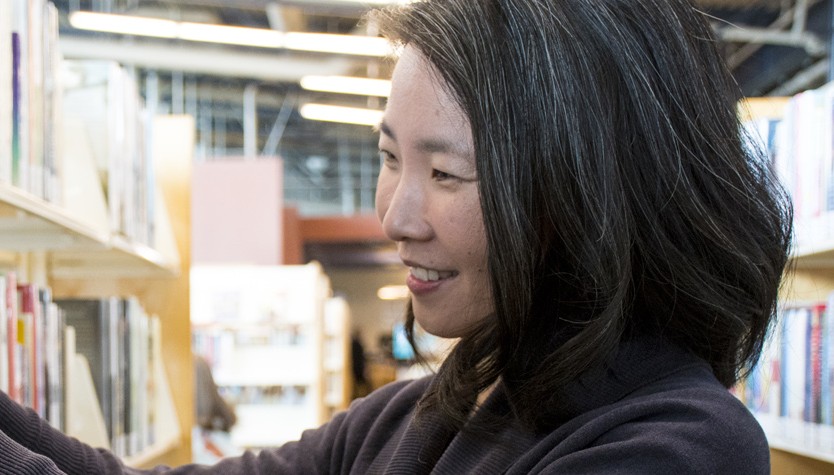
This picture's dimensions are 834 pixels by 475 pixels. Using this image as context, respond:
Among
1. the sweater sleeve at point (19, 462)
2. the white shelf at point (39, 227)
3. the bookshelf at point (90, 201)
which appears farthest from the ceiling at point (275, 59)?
the sweater sleeve at point (19, 462)

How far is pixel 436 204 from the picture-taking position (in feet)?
3.21

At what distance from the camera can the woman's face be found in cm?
97

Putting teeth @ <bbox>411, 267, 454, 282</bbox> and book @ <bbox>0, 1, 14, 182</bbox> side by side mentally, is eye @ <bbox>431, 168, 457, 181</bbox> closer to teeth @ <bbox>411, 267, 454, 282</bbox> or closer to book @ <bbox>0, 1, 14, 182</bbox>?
teeth @ <bbox>411, 267, 454, 282</bbox>

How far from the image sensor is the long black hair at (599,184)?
0.94 m

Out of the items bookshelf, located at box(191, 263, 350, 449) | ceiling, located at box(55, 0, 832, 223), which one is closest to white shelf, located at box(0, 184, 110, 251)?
bookshelf, located at box(191, 263, 350, 449)

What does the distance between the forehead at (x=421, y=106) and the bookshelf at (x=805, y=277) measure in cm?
111

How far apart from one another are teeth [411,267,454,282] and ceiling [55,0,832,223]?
466 cm

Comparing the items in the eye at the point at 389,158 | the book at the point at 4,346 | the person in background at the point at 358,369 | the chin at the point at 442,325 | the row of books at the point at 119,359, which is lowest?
the person in background at the point at 358,369

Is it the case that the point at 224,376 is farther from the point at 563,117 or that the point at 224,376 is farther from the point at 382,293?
the point at 382,293

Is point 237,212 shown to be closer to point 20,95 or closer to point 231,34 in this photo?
point 231,34

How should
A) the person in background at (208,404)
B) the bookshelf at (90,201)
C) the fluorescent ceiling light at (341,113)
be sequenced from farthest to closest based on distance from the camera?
1. the fluorescent ceiling light at (341,113)
2. the person in background at (208,404)
3. the bookshelf at (90,201)

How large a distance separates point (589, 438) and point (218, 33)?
7451mm

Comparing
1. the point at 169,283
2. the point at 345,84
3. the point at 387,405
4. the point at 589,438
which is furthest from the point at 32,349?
the point at 345,84

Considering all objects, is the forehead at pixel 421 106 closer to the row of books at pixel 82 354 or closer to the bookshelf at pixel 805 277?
the row of books at pixel 82 354
